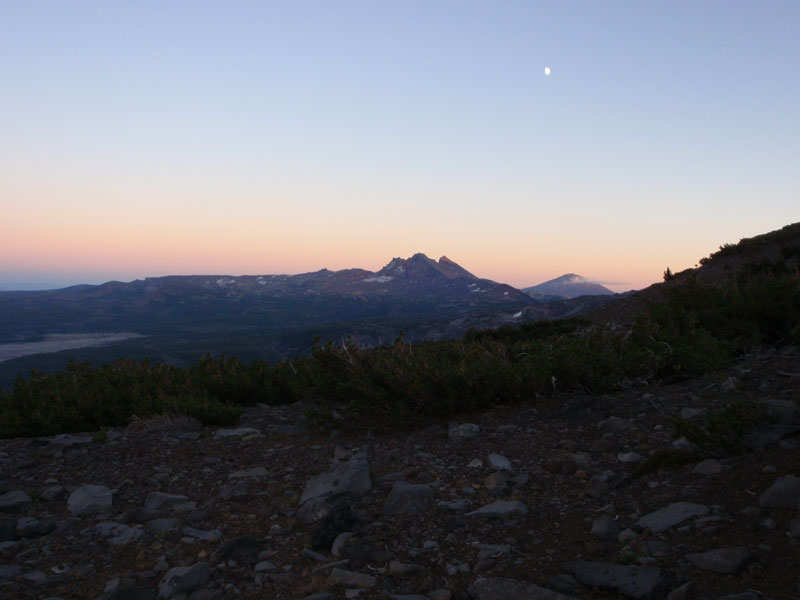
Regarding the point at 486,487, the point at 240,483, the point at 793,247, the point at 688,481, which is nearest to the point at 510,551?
the point at 486,487

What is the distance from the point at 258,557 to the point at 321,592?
32.2 inches

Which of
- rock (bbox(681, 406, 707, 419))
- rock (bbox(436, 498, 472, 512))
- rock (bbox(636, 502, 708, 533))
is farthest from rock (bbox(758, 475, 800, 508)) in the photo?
rock (bbox(681, 406, 707, 419))

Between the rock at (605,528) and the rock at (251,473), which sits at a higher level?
the rock at (605,528)

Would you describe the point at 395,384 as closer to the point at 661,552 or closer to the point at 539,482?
the point at 539,482

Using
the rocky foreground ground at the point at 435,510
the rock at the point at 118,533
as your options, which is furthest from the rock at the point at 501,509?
the rock at the point at 118,533

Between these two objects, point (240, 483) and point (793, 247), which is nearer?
point (240, 483)

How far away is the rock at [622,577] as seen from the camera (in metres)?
2.95

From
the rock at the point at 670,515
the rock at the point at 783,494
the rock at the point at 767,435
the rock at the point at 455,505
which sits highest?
the rock at the point at 767,435

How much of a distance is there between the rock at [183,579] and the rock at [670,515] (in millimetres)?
2967

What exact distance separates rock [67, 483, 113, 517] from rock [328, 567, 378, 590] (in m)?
2.83

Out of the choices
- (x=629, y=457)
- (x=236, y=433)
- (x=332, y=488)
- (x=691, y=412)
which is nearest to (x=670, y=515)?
(x=629, y=457)

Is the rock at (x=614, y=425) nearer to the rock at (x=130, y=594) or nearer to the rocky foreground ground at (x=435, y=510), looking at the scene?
the rocky foreground ground at (x=435, y=510)

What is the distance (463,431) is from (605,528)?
109 inches

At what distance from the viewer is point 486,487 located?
4.90 metres
